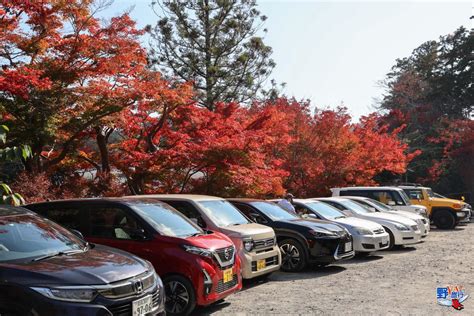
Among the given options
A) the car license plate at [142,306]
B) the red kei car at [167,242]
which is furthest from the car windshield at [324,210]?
the car license plate at [142,306]

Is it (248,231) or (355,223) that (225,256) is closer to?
(248,231)

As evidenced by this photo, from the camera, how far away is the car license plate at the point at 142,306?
4590mm

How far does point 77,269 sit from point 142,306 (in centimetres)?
74

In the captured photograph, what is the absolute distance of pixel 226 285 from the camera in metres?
6.65

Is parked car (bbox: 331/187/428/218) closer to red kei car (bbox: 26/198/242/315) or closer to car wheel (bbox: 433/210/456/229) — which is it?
car wheel (bbox: 433/210/456/229)

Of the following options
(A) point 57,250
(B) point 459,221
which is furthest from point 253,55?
(A) point 57,250

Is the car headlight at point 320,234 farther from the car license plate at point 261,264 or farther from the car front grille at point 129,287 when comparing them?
the car front grille at point 129,287

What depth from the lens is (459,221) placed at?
19.3m

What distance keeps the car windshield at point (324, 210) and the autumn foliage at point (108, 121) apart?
2.49 m

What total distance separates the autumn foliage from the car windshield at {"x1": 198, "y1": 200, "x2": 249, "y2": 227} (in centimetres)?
485

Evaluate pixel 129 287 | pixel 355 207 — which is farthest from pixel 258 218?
pixel 129 287

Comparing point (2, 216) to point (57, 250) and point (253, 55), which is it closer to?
point (57, 250)

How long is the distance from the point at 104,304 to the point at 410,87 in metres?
38.6

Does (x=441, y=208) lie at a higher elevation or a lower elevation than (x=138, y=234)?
lower
